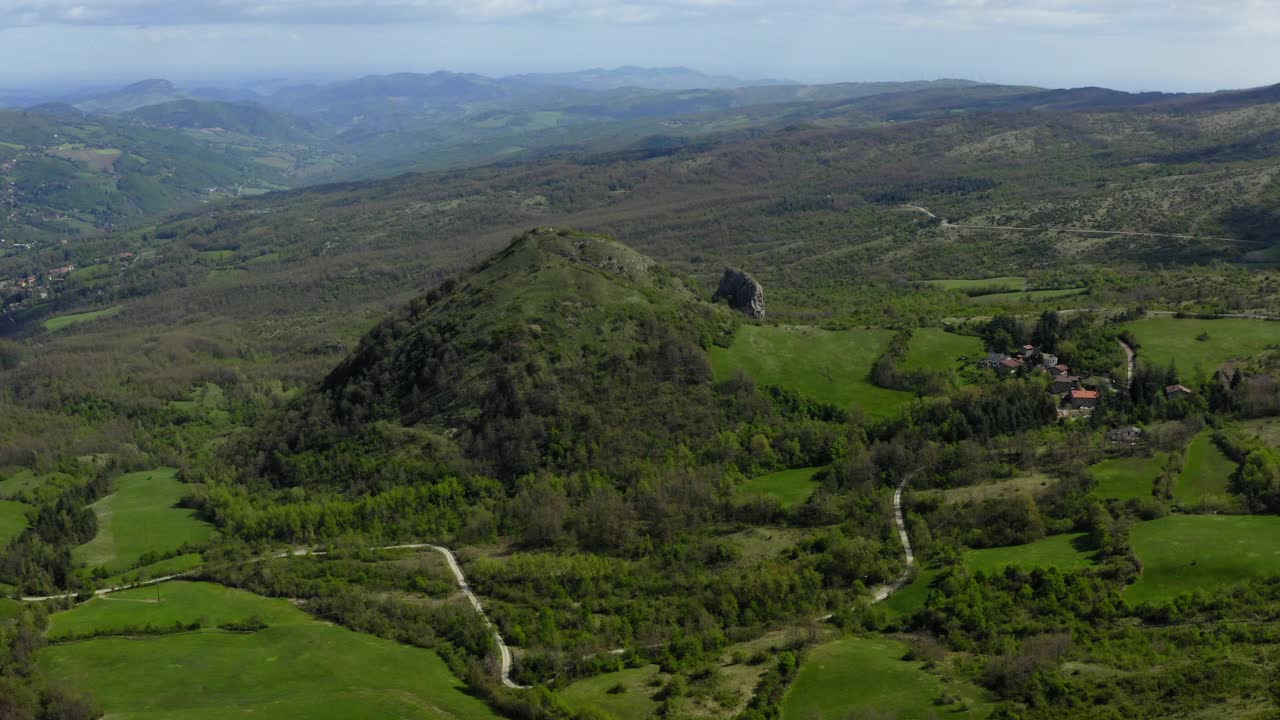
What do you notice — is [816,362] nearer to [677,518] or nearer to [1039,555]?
[677,518]

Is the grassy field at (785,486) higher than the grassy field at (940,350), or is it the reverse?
Result: the grassy field at (940,350)

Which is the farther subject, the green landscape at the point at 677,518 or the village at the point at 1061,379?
the village at the point at 1061,379

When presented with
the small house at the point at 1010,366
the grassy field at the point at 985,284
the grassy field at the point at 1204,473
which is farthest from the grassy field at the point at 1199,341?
the grassy field at the point at 985,284

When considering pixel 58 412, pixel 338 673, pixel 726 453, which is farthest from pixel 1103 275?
pixel 58 412

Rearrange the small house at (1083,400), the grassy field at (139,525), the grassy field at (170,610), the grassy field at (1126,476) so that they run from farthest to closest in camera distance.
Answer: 1. the small house at (1083,400)
2. the grassy field at (139,525)
3. the grassy field at (1126,476)
4. the grassy field at (170,610)

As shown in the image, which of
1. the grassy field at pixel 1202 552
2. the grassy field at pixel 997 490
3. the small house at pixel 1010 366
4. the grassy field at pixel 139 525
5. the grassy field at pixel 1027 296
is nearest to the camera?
the grassy field at pixel 1202 552

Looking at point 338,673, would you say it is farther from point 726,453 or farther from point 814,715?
point 726,453

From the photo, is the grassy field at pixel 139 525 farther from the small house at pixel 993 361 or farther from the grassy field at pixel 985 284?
the grassy field at pixel 985 284
